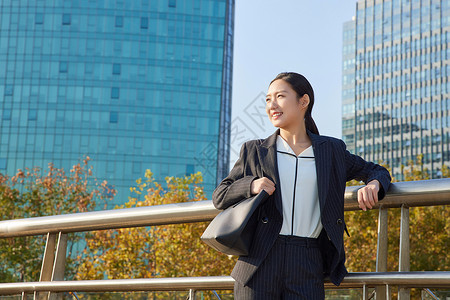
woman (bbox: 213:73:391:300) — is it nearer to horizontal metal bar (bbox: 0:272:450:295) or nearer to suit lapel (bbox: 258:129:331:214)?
suit lapel (bbox: 258:129:331:214)

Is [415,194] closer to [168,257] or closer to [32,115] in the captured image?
[168,257]

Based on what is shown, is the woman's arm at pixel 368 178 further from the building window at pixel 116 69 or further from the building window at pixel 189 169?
the building window at pixel 116 69

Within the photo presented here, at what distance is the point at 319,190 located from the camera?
2.70 m

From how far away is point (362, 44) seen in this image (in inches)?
4124

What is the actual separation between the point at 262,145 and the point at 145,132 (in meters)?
65.6

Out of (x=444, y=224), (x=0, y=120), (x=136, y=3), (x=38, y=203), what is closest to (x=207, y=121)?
(x=136, y=3)

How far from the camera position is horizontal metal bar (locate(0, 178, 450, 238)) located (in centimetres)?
252

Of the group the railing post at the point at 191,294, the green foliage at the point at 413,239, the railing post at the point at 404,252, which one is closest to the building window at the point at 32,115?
the green foliage at the point at 413,239

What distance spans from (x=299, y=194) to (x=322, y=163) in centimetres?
18

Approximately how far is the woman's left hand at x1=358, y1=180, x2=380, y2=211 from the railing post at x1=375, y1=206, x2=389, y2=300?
193 mm

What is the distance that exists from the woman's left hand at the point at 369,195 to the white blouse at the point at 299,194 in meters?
0.21

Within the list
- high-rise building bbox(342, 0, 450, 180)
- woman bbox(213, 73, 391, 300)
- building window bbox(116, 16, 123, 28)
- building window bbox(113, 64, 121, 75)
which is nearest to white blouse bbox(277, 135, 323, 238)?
woman bbox(213, 73, 391, 300)

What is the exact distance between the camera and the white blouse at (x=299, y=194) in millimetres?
2701

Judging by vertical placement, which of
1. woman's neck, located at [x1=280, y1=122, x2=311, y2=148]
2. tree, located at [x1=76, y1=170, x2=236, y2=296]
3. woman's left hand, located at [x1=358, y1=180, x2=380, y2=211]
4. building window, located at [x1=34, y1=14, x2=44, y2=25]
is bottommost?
tree, located at [x1=76, y1=170, x2=236, y2=296]
